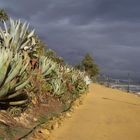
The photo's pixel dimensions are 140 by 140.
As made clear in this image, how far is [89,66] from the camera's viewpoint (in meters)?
59.1

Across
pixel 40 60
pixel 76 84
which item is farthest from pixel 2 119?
pixel 76 84

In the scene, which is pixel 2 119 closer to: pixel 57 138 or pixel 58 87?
pixel 57 138

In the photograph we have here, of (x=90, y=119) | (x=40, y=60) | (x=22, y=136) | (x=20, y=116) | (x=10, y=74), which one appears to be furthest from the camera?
(x=40, y=60)

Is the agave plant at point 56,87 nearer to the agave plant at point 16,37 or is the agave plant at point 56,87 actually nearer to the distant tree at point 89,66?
the agave plant at point 16,37

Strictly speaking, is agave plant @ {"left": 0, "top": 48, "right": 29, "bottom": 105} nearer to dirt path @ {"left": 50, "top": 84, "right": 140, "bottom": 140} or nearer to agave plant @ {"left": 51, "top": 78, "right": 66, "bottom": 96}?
dirt path @ {"left": 50, "top": 84, "right": 140, "bottom": 140}

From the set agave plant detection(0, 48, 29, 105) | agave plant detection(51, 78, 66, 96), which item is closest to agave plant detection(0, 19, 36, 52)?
agave plant detection(51, 78, 66, 96)

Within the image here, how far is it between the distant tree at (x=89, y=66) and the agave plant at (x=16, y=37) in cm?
4438

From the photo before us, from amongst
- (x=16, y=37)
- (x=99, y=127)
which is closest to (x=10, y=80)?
(x=99, y=127)

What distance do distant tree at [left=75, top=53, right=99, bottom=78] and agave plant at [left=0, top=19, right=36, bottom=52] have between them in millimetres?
44376

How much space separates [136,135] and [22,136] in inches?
143

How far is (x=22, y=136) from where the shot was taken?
7.80m

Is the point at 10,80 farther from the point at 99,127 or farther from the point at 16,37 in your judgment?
the point at 16,37

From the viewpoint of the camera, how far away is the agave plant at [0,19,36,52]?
13258 mm

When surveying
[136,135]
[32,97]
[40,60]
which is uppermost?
[40,60]
